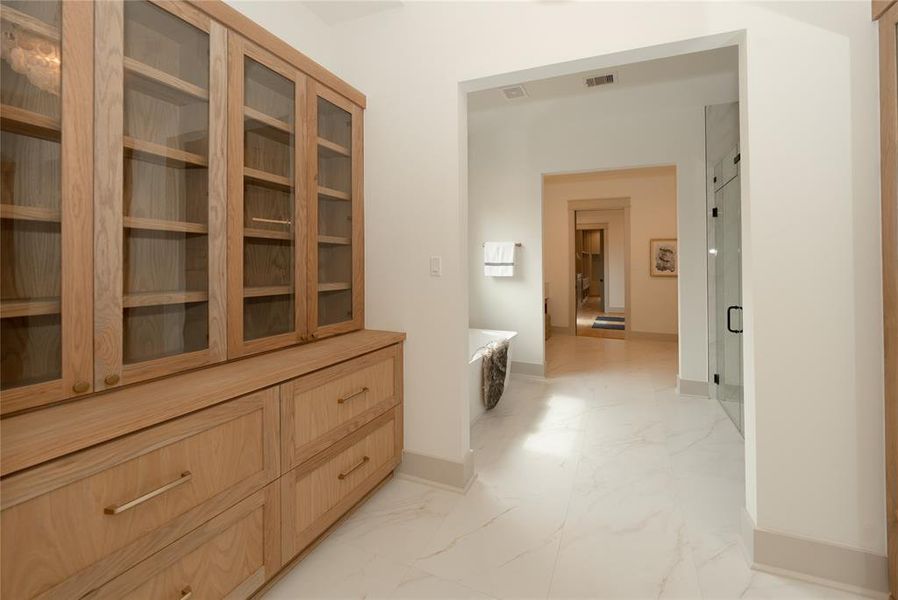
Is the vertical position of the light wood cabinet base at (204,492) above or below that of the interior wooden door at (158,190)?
below

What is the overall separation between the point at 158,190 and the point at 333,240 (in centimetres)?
89

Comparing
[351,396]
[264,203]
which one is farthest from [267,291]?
[351,396]

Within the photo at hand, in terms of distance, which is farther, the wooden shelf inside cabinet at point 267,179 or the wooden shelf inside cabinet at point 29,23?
the wooden shelf inside cabinet at point 267,179

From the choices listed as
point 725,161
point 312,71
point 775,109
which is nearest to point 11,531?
point 312,71

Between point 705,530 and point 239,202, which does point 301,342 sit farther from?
point 705,530

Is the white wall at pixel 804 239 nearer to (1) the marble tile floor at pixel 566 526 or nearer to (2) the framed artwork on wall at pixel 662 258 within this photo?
(1) the marble tile floor at pixel 566 526

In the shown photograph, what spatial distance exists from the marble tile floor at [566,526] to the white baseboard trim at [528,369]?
1.23 m

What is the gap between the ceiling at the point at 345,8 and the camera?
7.52ft

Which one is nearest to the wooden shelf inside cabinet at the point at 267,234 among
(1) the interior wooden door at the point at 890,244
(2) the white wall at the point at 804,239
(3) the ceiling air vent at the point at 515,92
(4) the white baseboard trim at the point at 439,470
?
(4) the white baseboard trim at the point at 439,470

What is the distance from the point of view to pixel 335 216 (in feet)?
7.40

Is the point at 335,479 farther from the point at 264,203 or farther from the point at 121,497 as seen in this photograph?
the point at 264,203

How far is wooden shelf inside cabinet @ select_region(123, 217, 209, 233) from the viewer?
1.33 metres

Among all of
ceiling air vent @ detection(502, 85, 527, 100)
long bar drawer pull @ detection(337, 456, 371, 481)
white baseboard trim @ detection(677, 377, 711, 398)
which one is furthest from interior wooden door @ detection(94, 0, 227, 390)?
white baseboard trim @ detection(677, 377, 711, 398)

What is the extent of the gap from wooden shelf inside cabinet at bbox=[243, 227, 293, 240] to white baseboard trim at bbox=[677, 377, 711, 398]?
12.4 feet
